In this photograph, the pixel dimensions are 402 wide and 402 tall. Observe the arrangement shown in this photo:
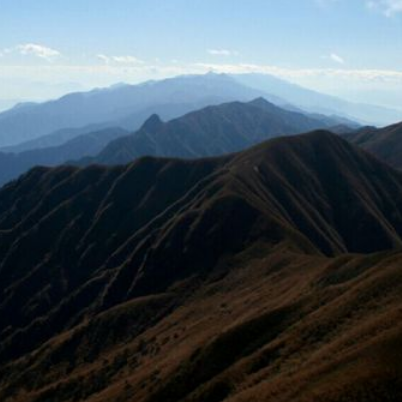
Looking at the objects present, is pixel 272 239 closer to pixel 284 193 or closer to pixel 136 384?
pixel 284 193

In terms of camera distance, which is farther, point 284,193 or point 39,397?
point 284,193

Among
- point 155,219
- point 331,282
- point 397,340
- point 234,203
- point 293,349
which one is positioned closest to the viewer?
point 397,340

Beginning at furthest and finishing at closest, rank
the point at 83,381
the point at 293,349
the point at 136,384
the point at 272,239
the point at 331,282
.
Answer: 1. the point at 272,239
2. the point at 83,381
3. the point at 331,282
4. the point at 136,384
5. the point at 293,349

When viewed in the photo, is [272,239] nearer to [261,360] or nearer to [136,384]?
[136,384]

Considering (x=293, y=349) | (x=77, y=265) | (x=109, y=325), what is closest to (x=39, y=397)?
(x=109, y=325)

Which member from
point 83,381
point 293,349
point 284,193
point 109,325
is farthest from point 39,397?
point 284,193

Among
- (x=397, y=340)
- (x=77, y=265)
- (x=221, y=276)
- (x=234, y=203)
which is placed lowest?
(x=77, y=265)

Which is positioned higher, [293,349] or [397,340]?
[397,340]
